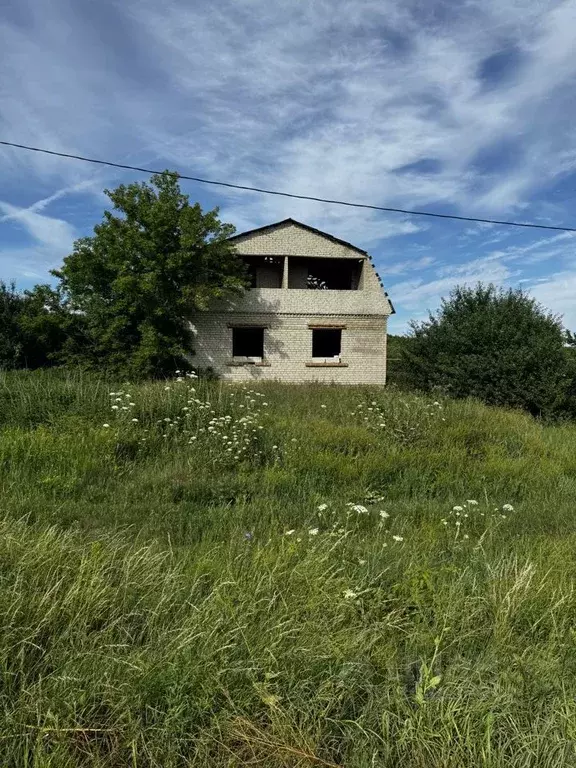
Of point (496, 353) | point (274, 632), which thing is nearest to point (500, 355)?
point (496, 353)

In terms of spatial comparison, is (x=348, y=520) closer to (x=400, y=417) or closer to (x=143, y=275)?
(x=400, y=417)

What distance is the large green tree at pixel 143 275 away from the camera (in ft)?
54.0

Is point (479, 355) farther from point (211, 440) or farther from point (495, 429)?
point (211, 440)

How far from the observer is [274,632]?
8.02ft

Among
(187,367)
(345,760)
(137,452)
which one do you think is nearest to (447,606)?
(345,760)

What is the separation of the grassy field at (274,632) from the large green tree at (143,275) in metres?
11.6

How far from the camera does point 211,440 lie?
720cm

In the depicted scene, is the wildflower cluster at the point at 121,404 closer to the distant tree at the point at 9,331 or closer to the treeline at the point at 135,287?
the treeline at the point at 135,287

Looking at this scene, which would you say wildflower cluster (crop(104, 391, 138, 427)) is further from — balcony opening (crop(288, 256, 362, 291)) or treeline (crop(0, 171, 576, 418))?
balcony opening (crop(288, 256, 362, 291))

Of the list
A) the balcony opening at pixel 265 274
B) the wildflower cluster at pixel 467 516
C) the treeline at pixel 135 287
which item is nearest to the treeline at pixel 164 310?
the treeline at pixel 135 287

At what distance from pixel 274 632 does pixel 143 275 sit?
15.4 meters

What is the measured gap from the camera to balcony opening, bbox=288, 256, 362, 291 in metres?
21.6

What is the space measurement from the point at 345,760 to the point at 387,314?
63.4 feet

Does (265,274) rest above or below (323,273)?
below
